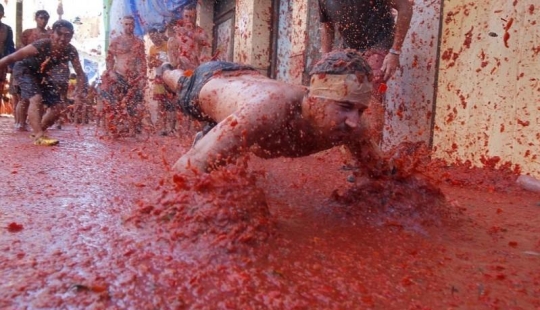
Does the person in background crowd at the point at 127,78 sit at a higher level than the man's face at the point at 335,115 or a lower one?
higher

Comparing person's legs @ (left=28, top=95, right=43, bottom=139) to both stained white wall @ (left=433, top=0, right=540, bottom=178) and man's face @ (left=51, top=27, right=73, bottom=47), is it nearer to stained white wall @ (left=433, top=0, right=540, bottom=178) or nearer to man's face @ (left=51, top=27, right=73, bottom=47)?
man's face @ (left=51, top=27, right=73, bottom=47)

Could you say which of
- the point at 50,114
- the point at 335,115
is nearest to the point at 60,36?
the point at 50,114

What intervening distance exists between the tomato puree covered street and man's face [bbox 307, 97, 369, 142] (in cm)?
42

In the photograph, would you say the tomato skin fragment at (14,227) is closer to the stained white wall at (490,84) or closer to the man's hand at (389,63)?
the man's hand at (389,63)

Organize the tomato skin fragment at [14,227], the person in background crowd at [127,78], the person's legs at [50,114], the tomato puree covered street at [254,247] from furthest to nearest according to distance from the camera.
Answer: the person in background crowd at [127,78]
the person's legs at [50,114]
the tomato skin fragment at [14,227]
the tomato puree covered street at [254,247]

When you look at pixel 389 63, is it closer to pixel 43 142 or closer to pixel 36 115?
pixel 43 142

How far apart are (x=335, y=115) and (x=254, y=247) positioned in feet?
2.61

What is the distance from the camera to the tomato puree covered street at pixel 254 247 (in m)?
1.37

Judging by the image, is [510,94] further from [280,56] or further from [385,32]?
[280,56]

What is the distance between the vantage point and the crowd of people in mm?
2178

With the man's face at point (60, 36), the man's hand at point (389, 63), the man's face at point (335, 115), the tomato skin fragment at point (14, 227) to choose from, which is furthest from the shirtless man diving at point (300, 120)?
the man's face at point (60, 36)

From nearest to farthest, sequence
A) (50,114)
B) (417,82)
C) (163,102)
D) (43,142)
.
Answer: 1. (417,82)
2. (43,142)
3. (50,114)
4. (163,102)

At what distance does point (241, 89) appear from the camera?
8.54 feet

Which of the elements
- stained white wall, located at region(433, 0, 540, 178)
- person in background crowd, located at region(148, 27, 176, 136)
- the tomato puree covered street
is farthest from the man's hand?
person in background crowd, located at region(148, 27, 176, 136)
